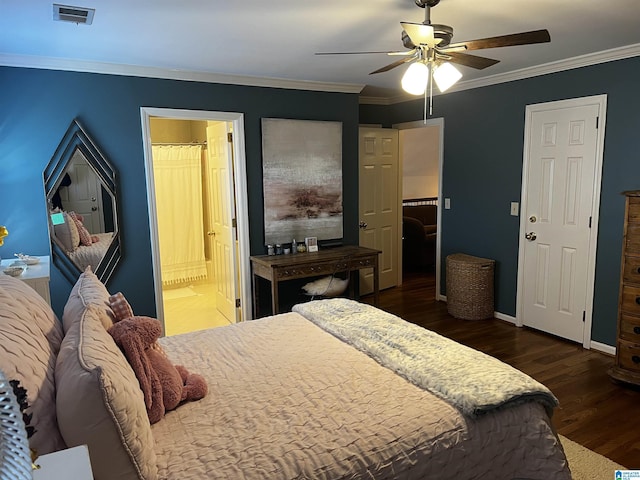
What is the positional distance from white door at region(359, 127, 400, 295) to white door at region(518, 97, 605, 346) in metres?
1.83

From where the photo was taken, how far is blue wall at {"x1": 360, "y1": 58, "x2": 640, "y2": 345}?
3.63 meters

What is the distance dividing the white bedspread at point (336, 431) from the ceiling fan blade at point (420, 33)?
1506 mm

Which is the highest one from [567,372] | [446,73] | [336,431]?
[446,73]

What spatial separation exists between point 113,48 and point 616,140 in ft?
12.5

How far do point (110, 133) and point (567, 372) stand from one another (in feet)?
13.3

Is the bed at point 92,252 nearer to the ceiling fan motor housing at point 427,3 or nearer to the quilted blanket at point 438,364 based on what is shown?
the quilted blanket at point 438,364

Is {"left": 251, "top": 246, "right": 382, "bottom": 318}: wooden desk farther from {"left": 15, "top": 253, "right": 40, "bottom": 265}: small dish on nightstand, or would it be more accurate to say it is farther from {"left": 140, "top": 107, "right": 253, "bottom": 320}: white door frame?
{"left": 15, "top": 253, "right": 40, "bottom": 265}: small dish on nightstand

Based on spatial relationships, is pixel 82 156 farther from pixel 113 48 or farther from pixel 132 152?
pixel 113 48

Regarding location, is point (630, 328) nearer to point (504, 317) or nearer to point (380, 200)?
point (504, 317)

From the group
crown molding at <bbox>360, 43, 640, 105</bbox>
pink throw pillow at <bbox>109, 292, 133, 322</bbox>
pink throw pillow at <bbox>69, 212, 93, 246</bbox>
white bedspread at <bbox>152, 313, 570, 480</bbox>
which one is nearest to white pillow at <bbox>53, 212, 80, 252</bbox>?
pink throw pillow at <bbox>69, 212, 93, 246</bbox>

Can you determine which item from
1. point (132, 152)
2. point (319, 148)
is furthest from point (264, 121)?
point (132, 152)

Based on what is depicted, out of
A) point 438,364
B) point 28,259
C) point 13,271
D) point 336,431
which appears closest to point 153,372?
point 336,431

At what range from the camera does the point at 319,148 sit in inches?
185

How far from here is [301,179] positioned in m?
4.61
